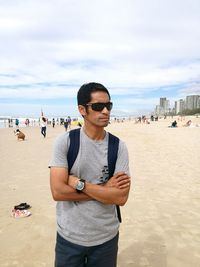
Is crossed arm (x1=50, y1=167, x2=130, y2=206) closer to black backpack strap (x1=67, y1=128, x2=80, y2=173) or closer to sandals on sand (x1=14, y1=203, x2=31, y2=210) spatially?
black backpack strap (x1=67, y1=128, x2=80, y2=173)

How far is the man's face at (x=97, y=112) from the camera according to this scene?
2.49 meters

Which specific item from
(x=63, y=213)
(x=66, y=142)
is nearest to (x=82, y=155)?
(x=66, y=142)

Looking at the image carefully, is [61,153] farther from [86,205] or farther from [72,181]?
[86,205]

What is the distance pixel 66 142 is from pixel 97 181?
16.0 inches

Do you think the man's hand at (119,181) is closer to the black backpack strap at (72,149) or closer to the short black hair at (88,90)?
the black backpack strap at (72,149)

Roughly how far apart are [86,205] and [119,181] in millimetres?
328

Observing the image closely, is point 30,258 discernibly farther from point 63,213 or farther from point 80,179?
point 80,179

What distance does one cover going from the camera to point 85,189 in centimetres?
237

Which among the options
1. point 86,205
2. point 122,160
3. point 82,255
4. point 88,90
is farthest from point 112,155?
point 82,255

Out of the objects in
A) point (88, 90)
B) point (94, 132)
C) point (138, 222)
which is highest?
point (88, 90)

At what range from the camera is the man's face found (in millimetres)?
2494

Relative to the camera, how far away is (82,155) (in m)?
2.41

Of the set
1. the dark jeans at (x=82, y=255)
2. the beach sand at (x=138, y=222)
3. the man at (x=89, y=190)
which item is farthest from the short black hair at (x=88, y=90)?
the beach sand at (x=138, y=222)

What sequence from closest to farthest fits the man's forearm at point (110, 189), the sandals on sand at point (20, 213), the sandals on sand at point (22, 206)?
the man's forearm at point (110, 189), the sandals on sand at point (20, 213), the sandals on sand at point (22, 206)
